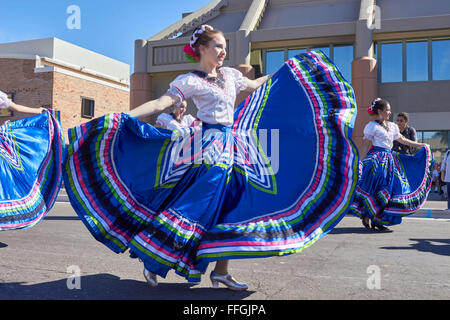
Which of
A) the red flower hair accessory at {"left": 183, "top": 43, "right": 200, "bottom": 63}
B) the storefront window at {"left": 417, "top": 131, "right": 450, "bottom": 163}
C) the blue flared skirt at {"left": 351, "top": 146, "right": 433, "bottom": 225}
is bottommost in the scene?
the blue flared skirt at {"left": 351, "top": 146, "right": 433, "bottom": 225}

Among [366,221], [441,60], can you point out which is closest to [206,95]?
[366,221]

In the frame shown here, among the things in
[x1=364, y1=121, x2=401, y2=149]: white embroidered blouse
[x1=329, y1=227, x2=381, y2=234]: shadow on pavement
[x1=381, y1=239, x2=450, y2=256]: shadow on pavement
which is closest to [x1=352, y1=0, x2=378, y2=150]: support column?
[x1=364, y1=121, x2=401, y2=149]: white embroidered blouse

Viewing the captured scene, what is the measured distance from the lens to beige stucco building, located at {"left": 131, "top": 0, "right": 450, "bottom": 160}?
55.7ft

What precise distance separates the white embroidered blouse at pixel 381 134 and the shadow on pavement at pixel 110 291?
4.38 metres

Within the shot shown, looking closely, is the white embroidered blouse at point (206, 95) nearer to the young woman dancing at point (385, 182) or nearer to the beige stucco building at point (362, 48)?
the young woman dancing at point (385, 182)

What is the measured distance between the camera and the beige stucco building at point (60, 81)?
24.4 meters

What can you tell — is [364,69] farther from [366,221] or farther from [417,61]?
[366,221]

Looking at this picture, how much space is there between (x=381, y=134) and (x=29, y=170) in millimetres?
4621

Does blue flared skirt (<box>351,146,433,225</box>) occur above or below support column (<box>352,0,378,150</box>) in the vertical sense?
below

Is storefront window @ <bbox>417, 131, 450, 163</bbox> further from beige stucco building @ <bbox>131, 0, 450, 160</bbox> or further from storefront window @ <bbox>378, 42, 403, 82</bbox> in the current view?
storefront window @ <bbox>378, 42, 403, 82</bbox>

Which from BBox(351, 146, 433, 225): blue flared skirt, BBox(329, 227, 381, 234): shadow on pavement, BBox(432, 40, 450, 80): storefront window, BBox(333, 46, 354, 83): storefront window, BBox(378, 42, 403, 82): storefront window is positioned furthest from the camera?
BBox(333, 46, 354, 83): storefront window

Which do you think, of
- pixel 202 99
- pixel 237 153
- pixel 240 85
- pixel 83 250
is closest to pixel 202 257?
pixel 237 153

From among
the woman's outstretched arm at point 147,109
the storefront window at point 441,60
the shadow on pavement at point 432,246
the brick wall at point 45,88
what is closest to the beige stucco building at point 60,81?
the brick wall at point 45,88

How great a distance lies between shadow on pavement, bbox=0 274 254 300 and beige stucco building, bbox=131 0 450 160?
1449cm
